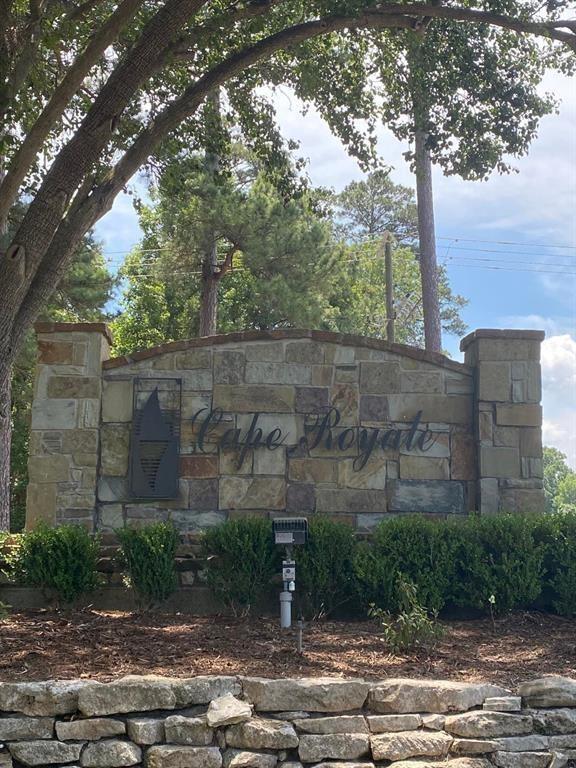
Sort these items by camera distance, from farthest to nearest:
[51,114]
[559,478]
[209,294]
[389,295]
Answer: [559,478]
[389,295]
[209,294]
[51,114]

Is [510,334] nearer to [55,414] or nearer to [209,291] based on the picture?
[55,414]

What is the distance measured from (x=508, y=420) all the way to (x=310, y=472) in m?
1.97

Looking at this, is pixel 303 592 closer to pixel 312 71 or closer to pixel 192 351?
pixel 192 351

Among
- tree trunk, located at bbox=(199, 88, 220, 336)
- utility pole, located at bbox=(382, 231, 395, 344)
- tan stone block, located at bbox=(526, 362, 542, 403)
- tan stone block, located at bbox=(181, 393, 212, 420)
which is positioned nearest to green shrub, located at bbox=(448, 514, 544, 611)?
tan stone block, located at bbox=(526, 362, 542, 403)

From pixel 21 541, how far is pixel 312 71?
5.96 meters

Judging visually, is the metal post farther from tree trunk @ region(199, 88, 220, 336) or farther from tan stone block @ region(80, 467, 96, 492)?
tan stone block @ region(80, 467, 96, 492)

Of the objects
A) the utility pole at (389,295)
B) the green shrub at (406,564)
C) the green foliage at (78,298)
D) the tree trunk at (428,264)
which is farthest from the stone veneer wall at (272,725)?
the utility pole at (389,295)

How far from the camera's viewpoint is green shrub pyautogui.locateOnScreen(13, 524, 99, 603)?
630 cm

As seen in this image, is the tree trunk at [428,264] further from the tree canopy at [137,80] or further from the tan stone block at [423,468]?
the tan stone block at [423,468]

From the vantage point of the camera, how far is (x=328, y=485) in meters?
8.17

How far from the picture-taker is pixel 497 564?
6.36m

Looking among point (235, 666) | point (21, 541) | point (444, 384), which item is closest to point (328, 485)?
point (444, 384)

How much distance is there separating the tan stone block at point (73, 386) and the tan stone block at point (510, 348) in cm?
372

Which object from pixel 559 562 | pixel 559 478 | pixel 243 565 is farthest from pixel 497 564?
pixel 559 478
